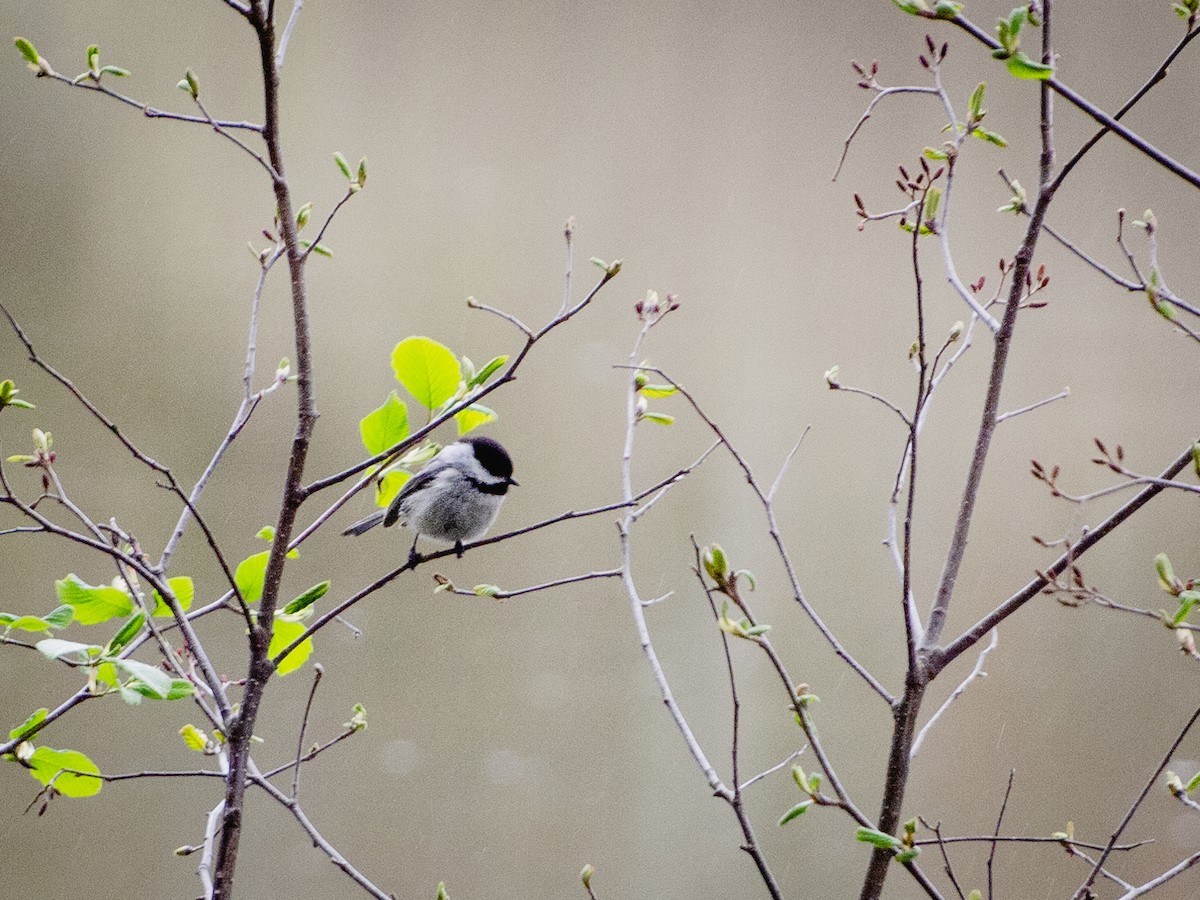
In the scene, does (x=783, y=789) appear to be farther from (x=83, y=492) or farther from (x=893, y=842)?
(x=83, y=492)

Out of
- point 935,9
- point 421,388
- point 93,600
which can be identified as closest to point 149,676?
point 93,600

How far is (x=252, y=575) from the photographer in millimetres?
900

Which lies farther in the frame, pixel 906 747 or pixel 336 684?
pixel 336 684

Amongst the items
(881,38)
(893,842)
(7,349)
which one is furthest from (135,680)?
(881,38)

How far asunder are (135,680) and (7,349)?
1.64 m

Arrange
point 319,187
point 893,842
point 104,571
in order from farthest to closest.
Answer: point 319,187 < point 104,571 < point 893,842

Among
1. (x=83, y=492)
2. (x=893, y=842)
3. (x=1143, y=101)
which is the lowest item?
(x=893, y=842)

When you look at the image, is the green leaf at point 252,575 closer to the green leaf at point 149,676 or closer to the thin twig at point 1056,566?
the green leaf at point 149,676

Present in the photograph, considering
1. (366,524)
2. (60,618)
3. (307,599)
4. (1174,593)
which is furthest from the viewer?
(366,524)

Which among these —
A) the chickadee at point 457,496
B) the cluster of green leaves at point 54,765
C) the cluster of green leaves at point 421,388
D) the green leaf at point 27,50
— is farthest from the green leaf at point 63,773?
the chickadee at point 457,496

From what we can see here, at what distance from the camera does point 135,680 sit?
0.74m

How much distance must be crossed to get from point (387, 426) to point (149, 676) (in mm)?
331

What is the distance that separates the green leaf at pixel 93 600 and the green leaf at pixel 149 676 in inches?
2.9

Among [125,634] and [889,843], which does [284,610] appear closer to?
[125,634]
